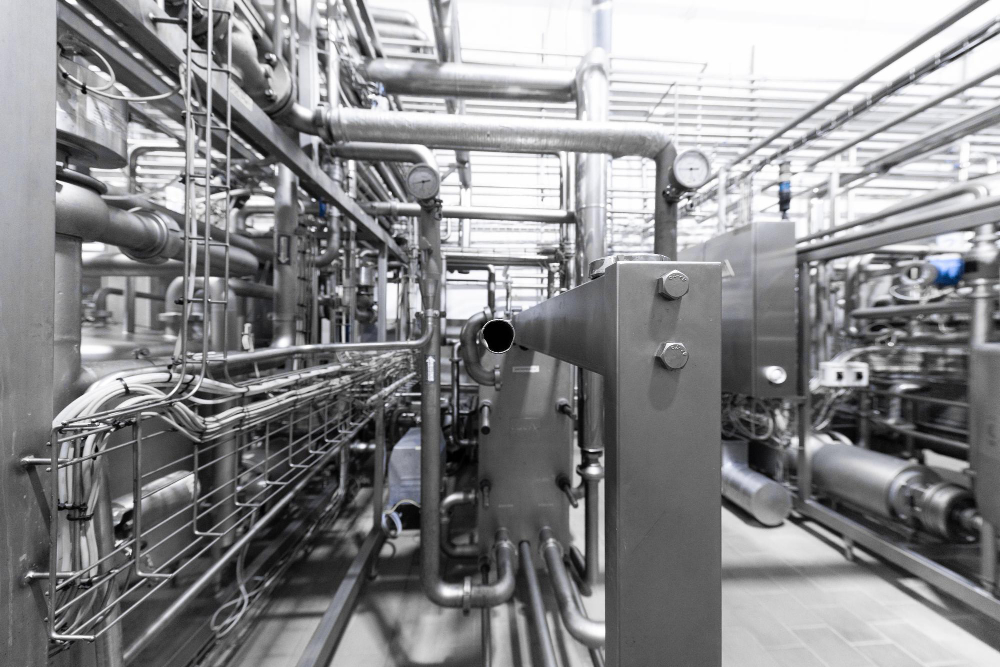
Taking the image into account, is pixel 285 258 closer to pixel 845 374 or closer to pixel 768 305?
pixel 768 305

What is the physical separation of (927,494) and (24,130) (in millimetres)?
2900

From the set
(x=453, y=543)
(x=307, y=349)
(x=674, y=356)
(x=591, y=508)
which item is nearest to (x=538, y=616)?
(x=591, y=508)

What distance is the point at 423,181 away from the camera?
139cm

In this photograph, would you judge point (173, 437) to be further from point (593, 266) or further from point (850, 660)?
point (850, 660)

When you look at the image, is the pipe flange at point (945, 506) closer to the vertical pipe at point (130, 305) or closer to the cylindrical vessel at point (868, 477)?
the cylindrical vessel at point (868, 477)

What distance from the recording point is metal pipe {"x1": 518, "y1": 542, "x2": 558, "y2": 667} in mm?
1153

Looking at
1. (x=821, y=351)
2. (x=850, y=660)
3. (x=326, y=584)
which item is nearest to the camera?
(x=850, y=660)

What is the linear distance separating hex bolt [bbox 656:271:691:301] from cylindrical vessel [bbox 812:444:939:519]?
2.30 meters

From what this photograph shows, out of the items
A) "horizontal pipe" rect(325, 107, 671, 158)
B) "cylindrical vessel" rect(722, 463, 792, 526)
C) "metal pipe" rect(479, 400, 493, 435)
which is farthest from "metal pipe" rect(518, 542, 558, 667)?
"horizontal pipe" rect(325, 107, 671, 158)

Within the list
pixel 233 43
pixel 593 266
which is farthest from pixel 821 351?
pixel 233 43

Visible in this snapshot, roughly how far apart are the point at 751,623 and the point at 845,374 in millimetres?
1381

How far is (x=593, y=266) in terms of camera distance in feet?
1.90

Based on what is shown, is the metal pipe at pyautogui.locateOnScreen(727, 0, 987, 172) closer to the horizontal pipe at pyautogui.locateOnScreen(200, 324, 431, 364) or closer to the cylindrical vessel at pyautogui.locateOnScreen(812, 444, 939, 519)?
the cylindrical vessel at pyautogui.locateOnScreen(812, 444, 939, 519)

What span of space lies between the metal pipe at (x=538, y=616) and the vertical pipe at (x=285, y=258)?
129cm
